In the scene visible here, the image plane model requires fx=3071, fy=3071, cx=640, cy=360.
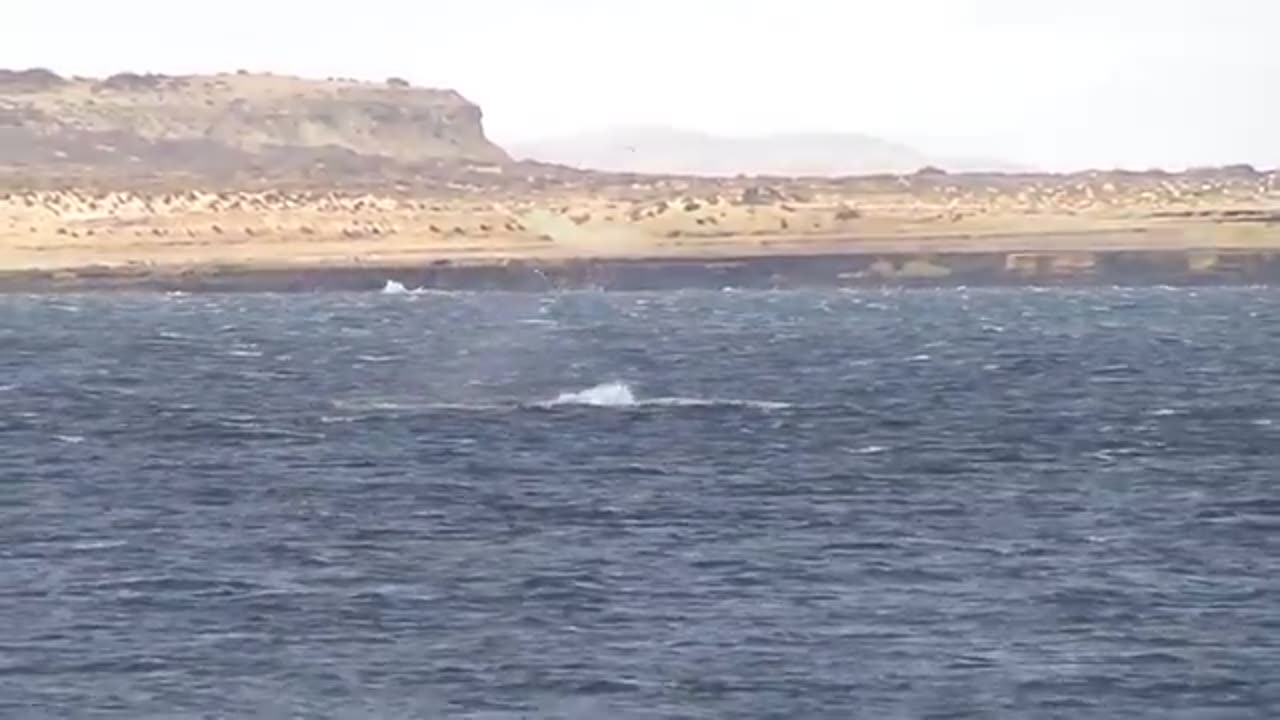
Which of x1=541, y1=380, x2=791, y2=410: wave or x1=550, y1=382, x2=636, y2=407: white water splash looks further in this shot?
x1=541, y1=380, x2=791, y2=410: wave

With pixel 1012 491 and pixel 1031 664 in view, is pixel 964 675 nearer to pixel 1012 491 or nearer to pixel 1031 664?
pixel 1031 664

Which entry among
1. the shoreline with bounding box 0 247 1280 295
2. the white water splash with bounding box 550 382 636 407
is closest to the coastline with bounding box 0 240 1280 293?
the shoreline with bounding box 0 247 1280 295

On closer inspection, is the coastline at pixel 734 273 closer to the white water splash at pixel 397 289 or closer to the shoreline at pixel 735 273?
the shoreline at pixel 735 273

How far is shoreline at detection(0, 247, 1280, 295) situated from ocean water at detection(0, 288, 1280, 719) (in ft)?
188

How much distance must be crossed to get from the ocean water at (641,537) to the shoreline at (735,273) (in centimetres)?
5744

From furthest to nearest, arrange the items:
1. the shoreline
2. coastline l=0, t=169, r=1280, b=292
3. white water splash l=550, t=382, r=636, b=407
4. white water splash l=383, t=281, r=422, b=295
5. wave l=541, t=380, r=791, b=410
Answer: coastline l=0, t=169, r=1280, b=292, the shoreline, white water splash l=383, t=281, r=422, b=295, wave l=541, t=380, r=791, b=410, white water splash l=550, t=382, r=636, b=407

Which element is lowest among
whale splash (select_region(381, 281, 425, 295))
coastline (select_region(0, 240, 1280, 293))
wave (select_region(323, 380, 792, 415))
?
whale splash (select_region(381, 281, 425, 295))

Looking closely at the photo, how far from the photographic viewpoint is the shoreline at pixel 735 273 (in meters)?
162

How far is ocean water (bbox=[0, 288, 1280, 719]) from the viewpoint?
4072cm

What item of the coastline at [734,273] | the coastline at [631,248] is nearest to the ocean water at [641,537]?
the coastline at [734,273]

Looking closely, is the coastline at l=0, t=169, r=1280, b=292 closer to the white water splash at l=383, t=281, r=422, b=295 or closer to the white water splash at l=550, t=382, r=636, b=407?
the white water splash at l=383, t=281, r=422, b=295

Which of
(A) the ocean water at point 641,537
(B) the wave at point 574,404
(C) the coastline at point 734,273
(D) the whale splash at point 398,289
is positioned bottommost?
(D) the whale splash at point 398,289

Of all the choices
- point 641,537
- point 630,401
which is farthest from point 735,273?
point 641,537

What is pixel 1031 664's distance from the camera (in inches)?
1644
